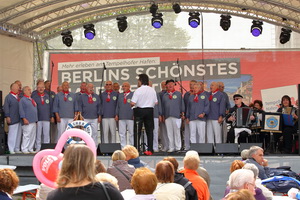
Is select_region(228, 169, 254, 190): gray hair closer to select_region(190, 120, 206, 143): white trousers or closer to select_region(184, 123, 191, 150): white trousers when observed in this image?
select_region(190, 120, 206, 143): white trousers

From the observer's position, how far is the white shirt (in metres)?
11.6

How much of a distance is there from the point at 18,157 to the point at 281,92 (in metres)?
8.12

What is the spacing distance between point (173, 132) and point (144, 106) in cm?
167

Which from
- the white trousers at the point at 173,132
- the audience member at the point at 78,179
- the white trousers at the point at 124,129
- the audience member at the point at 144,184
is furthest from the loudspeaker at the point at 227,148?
the audience member at the point at 78,179

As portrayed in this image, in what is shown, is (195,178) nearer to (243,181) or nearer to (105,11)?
(243,181)

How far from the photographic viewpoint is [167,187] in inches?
197

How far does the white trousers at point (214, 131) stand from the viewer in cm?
1298

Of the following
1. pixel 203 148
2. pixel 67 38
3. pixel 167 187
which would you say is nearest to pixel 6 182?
pixel 167 187

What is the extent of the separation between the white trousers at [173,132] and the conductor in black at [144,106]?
1244 millimetres

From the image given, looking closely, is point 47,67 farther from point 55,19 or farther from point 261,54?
point 261,54

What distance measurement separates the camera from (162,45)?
2373cm

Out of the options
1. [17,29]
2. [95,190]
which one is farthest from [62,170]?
[17,29]

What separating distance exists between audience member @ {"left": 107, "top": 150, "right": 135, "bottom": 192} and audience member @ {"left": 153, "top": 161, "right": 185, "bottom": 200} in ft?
3.89

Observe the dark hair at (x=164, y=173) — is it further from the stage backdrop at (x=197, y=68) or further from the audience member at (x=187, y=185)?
the stage backdrop at (x=197, y=68)
